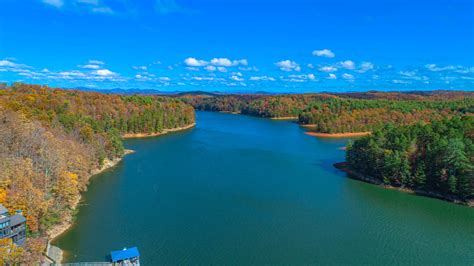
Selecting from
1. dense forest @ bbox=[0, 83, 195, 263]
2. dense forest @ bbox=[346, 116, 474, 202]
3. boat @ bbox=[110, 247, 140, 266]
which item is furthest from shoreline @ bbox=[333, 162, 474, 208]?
dense forest @ bbox=[0, 83, 195, 263]

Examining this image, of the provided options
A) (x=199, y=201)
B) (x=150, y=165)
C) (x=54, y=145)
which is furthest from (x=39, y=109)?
(x=199, y=201)

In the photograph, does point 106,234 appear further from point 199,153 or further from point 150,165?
point 199,153

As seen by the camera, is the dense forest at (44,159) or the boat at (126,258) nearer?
the boat at (126,258)

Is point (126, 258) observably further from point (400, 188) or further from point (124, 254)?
point (400, 188)

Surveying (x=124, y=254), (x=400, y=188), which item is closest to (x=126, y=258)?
(x=124, y=254)

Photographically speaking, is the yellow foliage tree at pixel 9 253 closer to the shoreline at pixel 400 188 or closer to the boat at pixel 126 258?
the boat at pixel 126 258

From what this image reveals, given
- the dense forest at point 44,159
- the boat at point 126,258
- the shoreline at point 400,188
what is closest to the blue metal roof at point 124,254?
the boat at point 126,258

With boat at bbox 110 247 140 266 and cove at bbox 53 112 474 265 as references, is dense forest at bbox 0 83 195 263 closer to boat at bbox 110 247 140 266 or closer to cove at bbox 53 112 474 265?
cove at bbox 53 112 474 265
